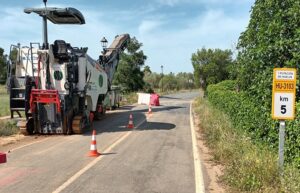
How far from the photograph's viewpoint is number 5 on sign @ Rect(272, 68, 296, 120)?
8344 millimetres

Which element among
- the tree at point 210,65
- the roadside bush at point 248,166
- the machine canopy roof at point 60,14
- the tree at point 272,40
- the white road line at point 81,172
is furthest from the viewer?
the tree at point 210,65

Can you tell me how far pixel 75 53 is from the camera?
67.7 feet

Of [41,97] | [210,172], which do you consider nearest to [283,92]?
[210,172]

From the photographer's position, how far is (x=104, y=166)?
1141cm

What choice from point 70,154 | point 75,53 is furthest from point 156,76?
point 70,154

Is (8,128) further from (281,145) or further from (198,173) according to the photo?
(281,145)

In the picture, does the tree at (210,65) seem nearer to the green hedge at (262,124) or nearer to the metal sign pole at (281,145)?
the green hedge at (262,124)

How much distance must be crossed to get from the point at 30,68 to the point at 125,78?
40521 millimetres

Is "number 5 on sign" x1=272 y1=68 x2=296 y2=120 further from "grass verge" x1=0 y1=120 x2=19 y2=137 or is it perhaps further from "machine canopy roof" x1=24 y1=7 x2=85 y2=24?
"machine canopy roof" x1=24 y1=7 x2=85 y2=24

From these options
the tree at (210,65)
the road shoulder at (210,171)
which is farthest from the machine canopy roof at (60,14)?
the tree at (210,65)

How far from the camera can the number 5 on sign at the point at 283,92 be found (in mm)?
8344

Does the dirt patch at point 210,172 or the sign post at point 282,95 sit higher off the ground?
the sign post at point 282,95

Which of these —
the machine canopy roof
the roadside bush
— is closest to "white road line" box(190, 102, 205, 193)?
the roadside bush

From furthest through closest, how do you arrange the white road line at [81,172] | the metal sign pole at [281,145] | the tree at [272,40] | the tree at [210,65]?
the tree at [210,65], the tree at [272,40], the white road line at [81,172], the metal sign pole at [281,145]
